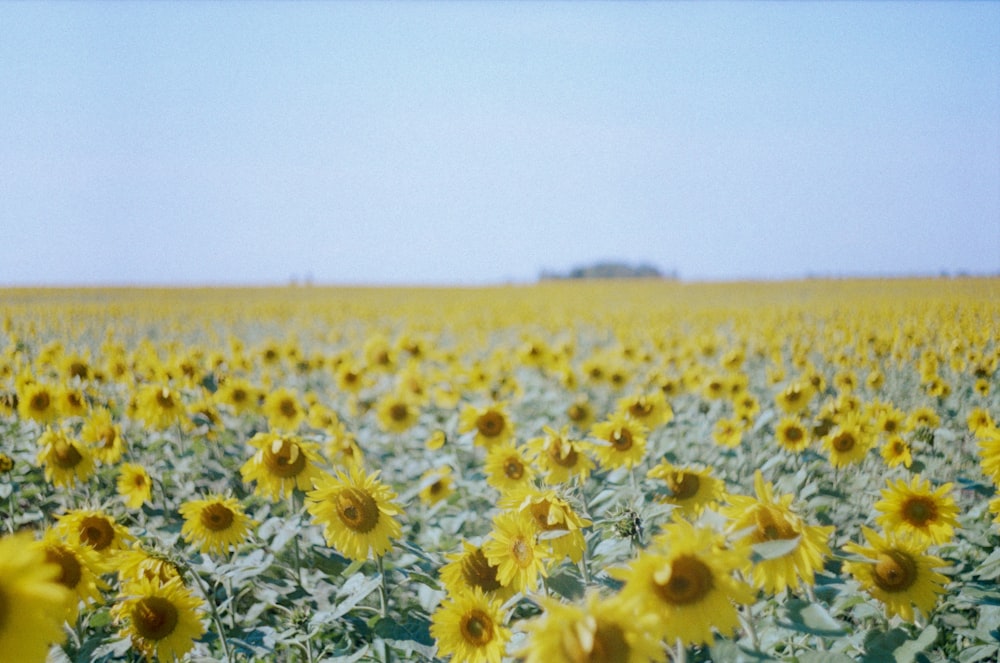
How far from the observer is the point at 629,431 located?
354cm

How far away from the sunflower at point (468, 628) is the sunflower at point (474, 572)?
188mm

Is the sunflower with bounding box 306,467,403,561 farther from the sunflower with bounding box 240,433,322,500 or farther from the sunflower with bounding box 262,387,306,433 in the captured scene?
the sunflower with bounding box 262,387,306,433

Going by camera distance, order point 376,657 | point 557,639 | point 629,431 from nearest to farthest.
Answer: point 557,639 → point 376,657 → point 629,431

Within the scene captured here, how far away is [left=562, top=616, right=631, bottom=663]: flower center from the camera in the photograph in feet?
3.97

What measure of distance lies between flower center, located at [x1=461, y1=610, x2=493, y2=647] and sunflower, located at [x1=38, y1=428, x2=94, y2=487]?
253 centimetres

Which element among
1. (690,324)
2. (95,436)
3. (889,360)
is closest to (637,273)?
(690,324)

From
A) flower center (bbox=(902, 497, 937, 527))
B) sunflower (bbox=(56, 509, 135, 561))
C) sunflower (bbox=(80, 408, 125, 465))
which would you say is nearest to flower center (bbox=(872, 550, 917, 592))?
flower center (bbox=(902, 497, 937, 527))

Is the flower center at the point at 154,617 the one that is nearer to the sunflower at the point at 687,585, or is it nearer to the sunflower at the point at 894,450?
the sunflower at the point at 687,585

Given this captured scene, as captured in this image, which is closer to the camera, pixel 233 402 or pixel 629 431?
pixel 629 431

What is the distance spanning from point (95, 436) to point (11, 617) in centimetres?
295

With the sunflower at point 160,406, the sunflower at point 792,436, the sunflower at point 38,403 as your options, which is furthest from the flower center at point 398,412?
the sunflower at point 792,436

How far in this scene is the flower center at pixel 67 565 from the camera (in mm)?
2098

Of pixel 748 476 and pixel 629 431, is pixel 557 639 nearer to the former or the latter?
pixel 629 431

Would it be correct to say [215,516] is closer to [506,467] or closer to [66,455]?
[66,455]
